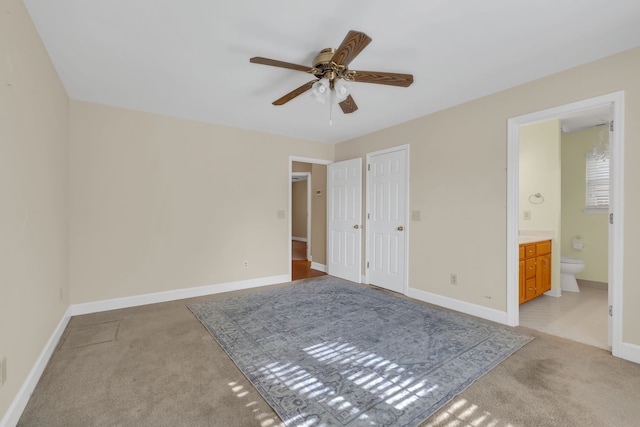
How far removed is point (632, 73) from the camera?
2266 mm

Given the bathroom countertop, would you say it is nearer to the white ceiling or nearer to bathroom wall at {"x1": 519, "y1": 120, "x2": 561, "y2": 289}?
bathroom wall at {"x1": 519, "y1": 120, "x2": 561, "y2": 289}

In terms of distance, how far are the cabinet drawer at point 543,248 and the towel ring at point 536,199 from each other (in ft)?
1.97

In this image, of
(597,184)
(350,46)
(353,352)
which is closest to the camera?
(350,46)

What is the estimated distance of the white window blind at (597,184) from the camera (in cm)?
432

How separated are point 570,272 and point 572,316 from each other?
4.23ft

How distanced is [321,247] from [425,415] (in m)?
4.25

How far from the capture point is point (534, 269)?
3646 mm

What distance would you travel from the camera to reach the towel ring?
4.16 m

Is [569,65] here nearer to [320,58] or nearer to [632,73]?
[632,73]

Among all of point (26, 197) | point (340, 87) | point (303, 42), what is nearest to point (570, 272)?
→ point (340, 87)

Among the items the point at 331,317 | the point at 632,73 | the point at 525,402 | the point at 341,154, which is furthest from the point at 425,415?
the point at 341,154

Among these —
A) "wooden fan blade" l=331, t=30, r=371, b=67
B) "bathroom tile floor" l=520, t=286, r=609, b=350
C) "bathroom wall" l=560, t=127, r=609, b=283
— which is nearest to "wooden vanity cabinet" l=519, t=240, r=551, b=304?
"bathroom tile floor" l=520, t=286, r=609, b=350

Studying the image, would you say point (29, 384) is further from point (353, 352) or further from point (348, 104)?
point (348, 104)

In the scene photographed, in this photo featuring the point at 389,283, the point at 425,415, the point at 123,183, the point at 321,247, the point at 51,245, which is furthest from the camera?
the point at 321,247
